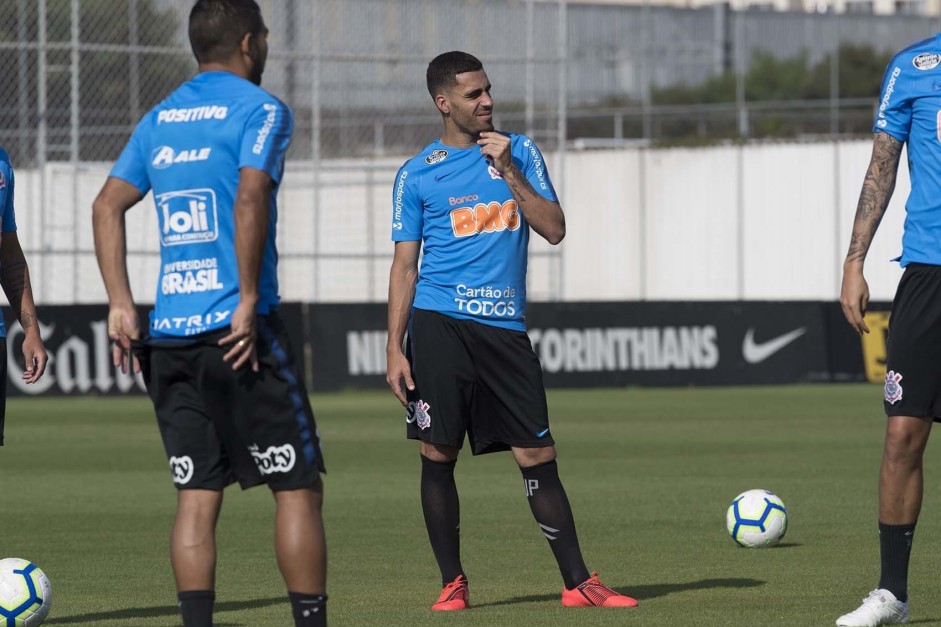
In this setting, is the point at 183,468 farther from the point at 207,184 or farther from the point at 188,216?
the point at 207,184

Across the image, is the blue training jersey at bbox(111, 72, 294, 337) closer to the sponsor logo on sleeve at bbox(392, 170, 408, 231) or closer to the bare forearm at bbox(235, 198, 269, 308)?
the bare forearm at bbox(235, 198, 269, 308)

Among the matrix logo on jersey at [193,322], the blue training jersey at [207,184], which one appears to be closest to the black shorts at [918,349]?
the blue training jersey at [207,184]

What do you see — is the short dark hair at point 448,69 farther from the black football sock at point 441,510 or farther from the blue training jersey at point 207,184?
the blue training jersey at point 207,184

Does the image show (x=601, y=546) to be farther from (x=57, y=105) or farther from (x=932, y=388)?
(x=57, y=105)

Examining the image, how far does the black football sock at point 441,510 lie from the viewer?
301 inches

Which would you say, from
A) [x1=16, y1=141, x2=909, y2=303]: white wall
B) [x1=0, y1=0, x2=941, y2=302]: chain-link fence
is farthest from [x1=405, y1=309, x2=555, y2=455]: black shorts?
[x1=16, y1=141, x2=909, y2=303]: white wall

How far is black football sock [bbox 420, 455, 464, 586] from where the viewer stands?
7.64 meters

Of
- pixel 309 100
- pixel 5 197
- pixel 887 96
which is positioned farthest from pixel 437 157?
pixel 309 100

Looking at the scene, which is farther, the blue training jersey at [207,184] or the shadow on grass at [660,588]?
the shadow on grass at [660,588]

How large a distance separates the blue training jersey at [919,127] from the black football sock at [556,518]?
5.82 feet

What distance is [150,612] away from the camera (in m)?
7.45

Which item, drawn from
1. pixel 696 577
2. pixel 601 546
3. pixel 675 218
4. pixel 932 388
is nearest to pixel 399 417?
pixel 601 546

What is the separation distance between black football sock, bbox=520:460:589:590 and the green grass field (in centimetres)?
19

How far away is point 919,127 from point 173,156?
2.94m
